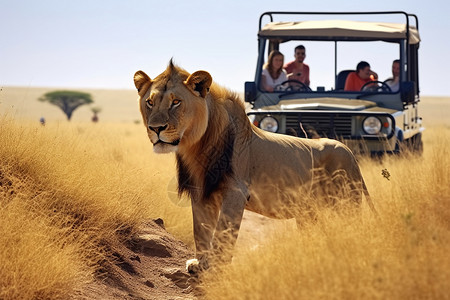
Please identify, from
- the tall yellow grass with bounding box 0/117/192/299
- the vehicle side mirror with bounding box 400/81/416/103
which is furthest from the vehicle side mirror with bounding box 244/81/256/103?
the tall yellow grass with bounding box 0/117/192/299

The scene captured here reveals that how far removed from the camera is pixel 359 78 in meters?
11.3

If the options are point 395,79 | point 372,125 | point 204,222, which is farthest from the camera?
point 395,79

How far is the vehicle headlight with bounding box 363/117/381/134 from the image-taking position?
9953 millimetres

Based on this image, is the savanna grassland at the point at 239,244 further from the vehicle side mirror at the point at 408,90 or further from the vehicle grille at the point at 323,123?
the vehicle side mirror at the point at 408,90

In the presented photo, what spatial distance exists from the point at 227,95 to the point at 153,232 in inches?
69.4

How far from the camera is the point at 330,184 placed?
5.91 meters

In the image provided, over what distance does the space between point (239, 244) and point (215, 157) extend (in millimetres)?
616

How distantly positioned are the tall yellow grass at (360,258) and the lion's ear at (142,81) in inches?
48.5

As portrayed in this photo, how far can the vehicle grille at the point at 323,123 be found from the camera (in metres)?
10.0

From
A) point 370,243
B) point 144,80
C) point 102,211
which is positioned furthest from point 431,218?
point 102,211

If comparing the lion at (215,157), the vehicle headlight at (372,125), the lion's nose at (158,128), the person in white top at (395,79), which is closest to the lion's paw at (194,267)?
the lion at (215,157)

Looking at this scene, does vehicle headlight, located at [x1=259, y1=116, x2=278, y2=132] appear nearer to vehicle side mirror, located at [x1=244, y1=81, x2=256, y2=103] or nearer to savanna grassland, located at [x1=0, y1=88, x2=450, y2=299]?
vehicle side mirror, located at [x1=244, y1=81, x2=256, y2=103]

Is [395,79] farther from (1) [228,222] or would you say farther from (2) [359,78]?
(1) [228,222]

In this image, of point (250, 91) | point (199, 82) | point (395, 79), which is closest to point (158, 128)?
point (199, 82)
